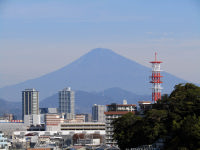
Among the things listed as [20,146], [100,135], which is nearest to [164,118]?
[20,146]

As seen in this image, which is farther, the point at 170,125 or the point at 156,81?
the point at 156,81

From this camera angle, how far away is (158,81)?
11325 centimetres

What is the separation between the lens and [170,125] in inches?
2388

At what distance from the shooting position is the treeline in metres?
54.2

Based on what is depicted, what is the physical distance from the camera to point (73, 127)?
192 meters

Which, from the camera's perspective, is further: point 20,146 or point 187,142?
point 20,146

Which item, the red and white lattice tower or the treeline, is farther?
the red and white lattice tower

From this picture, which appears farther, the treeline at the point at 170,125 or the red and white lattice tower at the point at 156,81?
the red and white lattice tower at the point at 156,81

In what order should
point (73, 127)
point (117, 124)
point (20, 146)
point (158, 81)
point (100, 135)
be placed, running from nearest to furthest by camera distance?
point (117, 124) → point (158, 81) → point (20, 146) → point (100, 135) → point (73, 127)

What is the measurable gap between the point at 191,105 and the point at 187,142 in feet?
24.0

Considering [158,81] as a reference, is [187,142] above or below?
below

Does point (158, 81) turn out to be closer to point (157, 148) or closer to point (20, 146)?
point (20, 146)

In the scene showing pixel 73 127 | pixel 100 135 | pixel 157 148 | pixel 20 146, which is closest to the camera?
pixel 157 148

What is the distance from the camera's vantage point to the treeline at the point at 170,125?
54156mm
